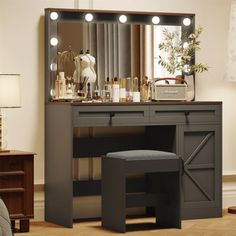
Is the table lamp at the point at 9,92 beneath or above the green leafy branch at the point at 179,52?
beneath

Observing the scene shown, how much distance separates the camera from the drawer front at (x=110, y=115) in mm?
5883

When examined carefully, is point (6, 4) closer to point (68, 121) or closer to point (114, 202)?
point (68, 121)

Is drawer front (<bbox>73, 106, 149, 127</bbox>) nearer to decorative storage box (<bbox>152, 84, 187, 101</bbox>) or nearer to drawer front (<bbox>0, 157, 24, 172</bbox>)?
decorative storage box (<bbox>152, 84, 187, 101</bbox>)

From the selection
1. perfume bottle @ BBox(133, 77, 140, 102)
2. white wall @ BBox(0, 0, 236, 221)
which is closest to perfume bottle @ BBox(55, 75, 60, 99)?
white wall @ BBox(0, 0, 236, 221)

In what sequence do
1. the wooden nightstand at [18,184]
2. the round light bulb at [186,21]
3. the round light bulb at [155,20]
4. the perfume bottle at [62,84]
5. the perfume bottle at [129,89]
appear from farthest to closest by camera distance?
the round light bulb at [186,21] < the round light bulb at [155,20] < the perfume bottle at [129,89] < the perfume bottle at [62,84] < the wooden nightstand at [18,184]

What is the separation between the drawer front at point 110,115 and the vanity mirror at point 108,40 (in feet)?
1.45

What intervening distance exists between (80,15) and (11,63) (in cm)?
67

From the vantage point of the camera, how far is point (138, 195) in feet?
19.2

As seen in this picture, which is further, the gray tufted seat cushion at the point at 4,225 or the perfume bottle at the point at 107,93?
the perfume bottle at the point at 107,93

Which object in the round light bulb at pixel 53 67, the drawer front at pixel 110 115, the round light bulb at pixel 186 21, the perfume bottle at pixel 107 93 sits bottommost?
the drawer front at pixel 110 115

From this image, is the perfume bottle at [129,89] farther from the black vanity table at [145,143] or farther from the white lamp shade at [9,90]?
the white lamp shade at [9,90]

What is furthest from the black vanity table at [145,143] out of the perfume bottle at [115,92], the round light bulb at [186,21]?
the round light bulb at [186,21]

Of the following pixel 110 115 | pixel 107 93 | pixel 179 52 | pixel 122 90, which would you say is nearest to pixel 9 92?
pixel 110 115

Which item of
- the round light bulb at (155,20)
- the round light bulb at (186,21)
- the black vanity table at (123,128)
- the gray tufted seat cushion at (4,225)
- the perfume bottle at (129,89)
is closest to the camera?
the gray tufted seat cushion at (4,225)
